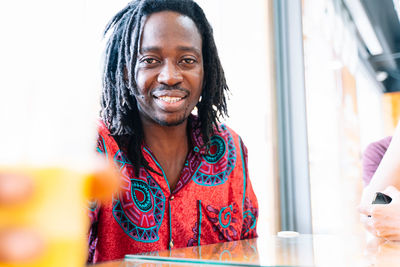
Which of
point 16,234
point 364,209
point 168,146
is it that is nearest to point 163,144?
point 168,146

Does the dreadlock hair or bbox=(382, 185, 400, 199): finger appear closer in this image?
bbox=(382, 185, 400, 199): finger

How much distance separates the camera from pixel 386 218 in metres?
0.95

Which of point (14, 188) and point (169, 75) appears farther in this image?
point (169, 75)

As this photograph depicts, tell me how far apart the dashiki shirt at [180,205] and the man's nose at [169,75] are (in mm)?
183

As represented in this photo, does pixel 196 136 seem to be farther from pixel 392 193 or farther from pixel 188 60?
pixel 392 193

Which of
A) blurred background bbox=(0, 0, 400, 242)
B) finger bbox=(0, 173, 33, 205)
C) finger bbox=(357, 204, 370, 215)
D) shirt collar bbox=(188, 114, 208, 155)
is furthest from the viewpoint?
blurred background bbox=(0, 0, 400, 242)

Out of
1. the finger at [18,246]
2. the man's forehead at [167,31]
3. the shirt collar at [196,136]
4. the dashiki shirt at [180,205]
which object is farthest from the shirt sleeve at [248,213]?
the finger at [18,246]

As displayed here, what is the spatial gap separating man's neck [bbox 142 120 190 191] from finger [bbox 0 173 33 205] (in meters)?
0.88

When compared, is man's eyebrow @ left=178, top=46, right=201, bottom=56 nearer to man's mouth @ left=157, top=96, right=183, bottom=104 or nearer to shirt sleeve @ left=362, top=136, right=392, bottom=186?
man's mouth @ left=157, top=96, right=183, bottom=104

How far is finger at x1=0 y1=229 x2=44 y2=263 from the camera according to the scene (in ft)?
0.78

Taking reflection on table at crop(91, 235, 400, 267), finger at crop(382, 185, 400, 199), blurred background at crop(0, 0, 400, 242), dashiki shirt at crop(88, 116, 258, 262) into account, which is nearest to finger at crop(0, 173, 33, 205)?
reflection on table at crop(91, 235, 400, 267)

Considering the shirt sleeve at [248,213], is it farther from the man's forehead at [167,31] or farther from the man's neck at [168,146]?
the man's forehead at [167,31]

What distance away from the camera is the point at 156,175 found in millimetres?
1084

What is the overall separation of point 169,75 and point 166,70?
2cm
